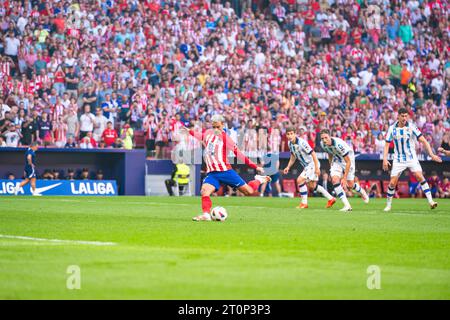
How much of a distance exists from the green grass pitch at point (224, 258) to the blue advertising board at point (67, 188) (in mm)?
13910

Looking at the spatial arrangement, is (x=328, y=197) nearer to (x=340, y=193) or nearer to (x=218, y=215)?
(x=340, y=193)

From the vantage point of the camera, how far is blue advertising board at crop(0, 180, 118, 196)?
3145 cm

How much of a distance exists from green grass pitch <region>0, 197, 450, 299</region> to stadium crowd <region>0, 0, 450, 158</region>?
15.1m

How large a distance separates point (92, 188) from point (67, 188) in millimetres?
993

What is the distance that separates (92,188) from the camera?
33.0 m

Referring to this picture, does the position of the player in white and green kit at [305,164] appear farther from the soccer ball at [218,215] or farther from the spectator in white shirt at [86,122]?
the spectator in white shirt at [86,122]

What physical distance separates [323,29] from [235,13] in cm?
420

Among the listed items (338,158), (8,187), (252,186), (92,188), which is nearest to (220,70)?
(92,188)

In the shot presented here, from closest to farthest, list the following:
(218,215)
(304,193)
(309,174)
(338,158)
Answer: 1. (218,215)
2. (304,193)
3. (309,174)
4. (338,158)

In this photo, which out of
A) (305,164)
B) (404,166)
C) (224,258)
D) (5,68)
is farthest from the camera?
(5,68)

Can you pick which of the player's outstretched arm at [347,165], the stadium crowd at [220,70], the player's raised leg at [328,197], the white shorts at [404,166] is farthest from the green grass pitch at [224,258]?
the stadium crowd at [220,70]

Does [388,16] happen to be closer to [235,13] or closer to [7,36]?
[235,13]

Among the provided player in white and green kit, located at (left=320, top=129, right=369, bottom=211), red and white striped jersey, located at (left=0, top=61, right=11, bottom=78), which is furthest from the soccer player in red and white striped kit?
red and white striped jersey, located at (left=0, top=61, right=11, bottom=78)
